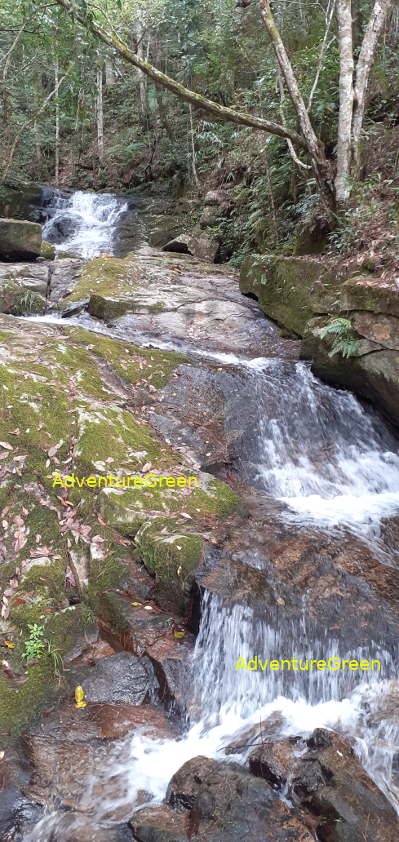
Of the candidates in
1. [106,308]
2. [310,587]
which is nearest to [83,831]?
[310,587]

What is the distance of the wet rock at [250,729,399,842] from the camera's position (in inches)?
111

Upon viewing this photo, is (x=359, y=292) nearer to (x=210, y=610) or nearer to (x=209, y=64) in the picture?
(x=210, y=610)

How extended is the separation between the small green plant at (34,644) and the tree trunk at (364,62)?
8.60m

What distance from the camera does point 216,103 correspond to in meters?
8.80

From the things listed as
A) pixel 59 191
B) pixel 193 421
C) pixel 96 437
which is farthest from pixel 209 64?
pixel 96 437

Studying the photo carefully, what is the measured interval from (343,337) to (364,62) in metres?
4.92

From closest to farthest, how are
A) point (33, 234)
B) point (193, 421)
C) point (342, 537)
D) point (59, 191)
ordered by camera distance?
point (342, 537) → point (193, 421) → point (33, 234) → point (59, 191)

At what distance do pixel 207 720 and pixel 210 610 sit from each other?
30.6 inches

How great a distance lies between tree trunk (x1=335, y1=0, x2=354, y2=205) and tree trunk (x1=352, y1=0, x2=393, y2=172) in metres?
0.14

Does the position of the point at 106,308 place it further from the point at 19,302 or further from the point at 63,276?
the point at 63,276

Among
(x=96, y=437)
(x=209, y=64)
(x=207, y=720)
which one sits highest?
(x=209, y=64)

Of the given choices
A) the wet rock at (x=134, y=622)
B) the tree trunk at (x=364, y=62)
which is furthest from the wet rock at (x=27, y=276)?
the wet rock at (x=134, y=622)

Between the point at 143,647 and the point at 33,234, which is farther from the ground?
the point at 33,234

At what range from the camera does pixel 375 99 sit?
34.8 feet
